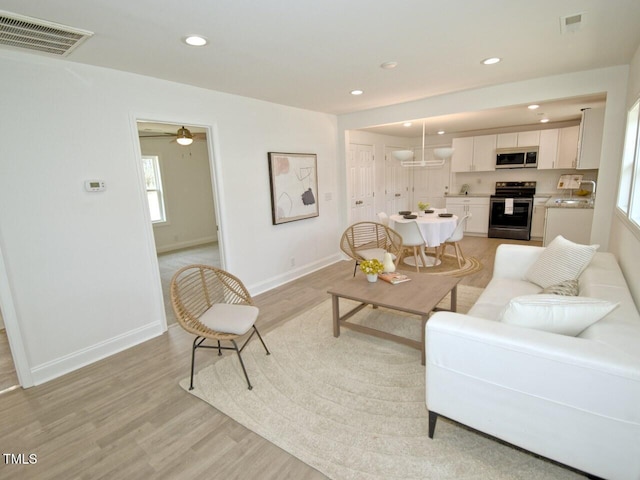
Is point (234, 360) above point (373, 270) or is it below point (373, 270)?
below

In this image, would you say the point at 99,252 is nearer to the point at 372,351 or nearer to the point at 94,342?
the point at 94,342

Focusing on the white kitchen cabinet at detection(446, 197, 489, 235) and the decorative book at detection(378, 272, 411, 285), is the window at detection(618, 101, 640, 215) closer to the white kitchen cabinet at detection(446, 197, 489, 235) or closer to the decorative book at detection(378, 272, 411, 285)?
the decorative book at detection(378, 272, 411, 285)

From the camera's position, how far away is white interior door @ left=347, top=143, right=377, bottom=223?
19.9ft

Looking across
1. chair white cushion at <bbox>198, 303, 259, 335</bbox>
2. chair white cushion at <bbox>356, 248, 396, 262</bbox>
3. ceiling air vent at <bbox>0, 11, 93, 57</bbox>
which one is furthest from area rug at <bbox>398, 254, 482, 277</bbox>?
ceiling air vent at <bbox>0, 11, 93, 57</bbox>

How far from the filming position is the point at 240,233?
399 centimetres

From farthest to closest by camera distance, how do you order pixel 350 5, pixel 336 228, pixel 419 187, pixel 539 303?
pixel 419 187 → pixel 336 228 → pixel 350 5 → pixel 539 303

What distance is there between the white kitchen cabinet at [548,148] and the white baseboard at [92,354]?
725 centimetres

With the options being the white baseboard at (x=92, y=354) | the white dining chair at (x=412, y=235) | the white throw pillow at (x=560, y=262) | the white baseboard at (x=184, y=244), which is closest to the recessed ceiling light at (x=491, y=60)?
the white throw pillow at (x=560, y=262)

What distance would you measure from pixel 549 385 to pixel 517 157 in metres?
6.55

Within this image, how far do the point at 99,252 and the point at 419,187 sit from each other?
7.44m

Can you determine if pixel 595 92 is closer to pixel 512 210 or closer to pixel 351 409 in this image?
pixel 512 210

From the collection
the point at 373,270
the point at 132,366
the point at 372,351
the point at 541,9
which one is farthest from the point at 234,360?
the point at 541,9

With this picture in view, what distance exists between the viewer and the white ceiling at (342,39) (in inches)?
73.5

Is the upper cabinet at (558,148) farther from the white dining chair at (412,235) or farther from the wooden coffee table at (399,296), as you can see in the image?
the wooden coffee table at (399,296)
